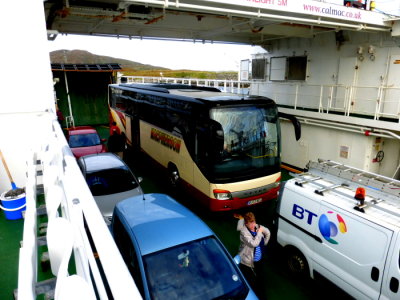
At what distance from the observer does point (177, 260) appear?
158 inches

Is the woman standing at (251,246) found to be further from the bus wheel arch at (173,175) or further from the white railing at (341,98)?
the white railing at (341,98)

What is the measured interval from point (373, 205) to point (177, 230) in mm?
3106

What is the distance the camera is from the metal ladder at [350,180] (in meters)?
4.74

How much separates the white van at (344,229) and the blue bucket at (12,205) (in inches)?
194

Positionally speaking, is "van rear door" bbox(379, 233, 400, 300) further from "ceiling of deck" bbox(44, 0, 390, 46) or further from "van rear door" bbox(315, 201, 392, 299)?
"ceiling of deck" bbox(44, 0, 390, 46)

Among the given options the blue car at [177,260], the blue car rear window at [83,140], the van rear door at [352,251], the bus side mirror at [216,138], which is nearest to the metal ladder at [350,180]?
the van rear door at [352,251]

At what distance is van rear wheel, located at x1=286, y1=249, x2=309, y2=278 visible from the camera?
5472mm

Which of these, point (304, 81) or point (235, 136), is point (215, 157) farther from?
point (304, 81)

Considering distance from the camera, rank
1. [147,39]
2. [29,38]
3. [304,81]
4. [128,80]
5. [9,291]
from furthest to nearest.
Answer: [128,80]
[304,81]
[147,39]
[29,38]
[9,291]

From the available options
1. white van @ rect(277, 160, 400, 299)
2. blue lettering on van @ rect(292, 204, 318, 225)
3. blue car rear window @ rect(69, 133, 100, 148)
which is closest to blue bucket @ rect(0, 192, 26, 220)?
white van @ rect(277, 160, 400, 299)

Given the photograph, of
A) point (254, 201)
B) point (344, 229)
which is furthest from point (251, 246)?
point (254, 201)

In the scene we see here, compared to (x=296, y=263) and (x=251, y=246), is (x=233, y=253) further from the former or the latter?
(x=251, y=246)

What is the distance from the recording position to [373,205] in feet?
15.0

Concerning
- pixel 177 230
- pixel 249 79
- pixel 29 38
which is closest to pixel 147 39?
pixel 249 79
